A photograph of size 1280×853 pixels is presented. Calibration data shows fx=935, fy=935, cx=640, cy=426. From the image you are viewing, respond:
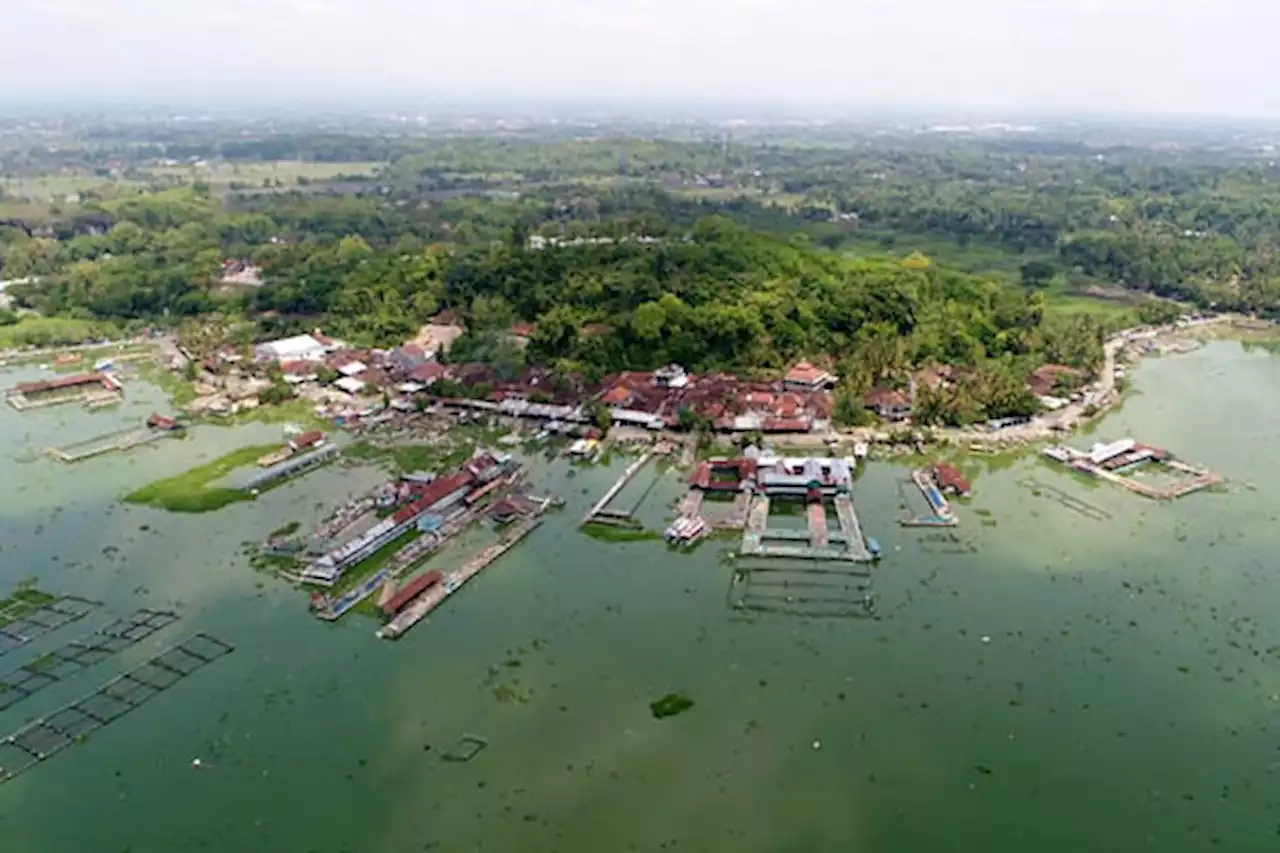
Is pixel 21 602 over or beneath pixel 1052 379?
beneath

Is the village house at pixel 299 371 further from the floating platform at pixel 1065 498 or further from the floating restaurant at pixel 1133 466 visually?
the floating restaurant at pixel 1133 466

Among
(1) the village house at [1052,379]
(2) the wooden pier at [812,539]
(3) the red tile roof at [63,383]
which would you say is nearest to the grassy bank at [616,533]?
(2) the wooden pier at [812,539]

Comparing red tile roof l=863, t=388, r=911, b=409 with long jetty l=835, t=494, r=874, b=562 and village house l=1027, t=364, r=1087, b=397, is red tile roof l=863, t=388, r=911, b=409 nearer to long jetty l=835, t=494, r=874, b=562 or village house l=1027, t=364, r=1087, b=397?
village house l=1027, t=364, r=1087, b=397

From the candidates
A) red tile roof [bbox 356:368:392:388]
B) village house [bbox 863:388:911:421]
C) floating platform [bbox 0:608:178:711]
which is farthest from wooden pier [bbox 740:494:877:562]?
red tile roof [bbox 356:368:392:388]

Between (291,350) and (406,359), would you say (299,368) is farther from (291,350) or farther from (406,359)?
(406,359)

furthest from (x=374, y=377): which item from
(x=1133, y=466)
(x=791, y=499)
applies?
(x=1133, y=466)

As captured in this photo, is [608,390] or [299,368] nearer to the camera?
[608,390]
